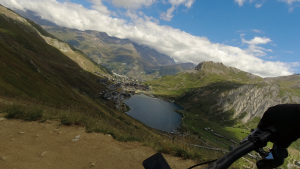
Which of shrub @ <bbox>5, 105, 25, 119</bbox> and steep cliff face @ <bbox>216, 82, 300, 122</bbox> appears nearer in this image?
shrub @ <bbox>5, 105, 25, 119</bbox>

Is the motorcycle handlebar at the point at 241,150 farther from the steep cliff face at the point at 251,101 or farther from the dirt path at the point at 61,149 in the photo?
the steep cliff face at the point at 251,101

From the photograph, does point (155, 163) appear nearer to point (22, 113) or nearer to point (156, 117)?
point (22, 113)

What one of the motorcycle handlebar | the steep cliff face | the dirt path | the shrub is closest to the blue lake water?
the steep cliff face

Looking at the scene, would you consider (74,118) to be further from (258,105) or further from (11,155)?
(258,105)

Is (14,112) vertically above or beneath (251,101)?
above

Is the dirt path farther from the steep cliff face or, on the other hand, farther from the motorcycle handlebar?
the steep cliff face

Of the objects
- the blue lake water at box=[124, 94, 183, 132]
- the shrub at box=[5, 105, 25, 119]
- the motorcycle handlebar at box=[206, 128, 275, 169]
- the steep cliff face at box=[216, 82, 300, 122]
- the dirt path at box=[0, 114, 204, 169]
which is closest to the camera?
the motorcycle handlebar at box=[206, 128, 275, 169]

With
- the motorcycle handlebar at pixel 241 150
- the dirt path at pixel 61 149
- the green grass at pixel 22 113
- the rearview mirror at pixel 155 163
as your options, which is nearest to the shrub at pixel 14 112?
the green grass at pixel 22 113

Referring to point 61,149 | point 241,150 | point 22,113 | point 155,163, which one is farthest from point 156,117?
point 241,150
